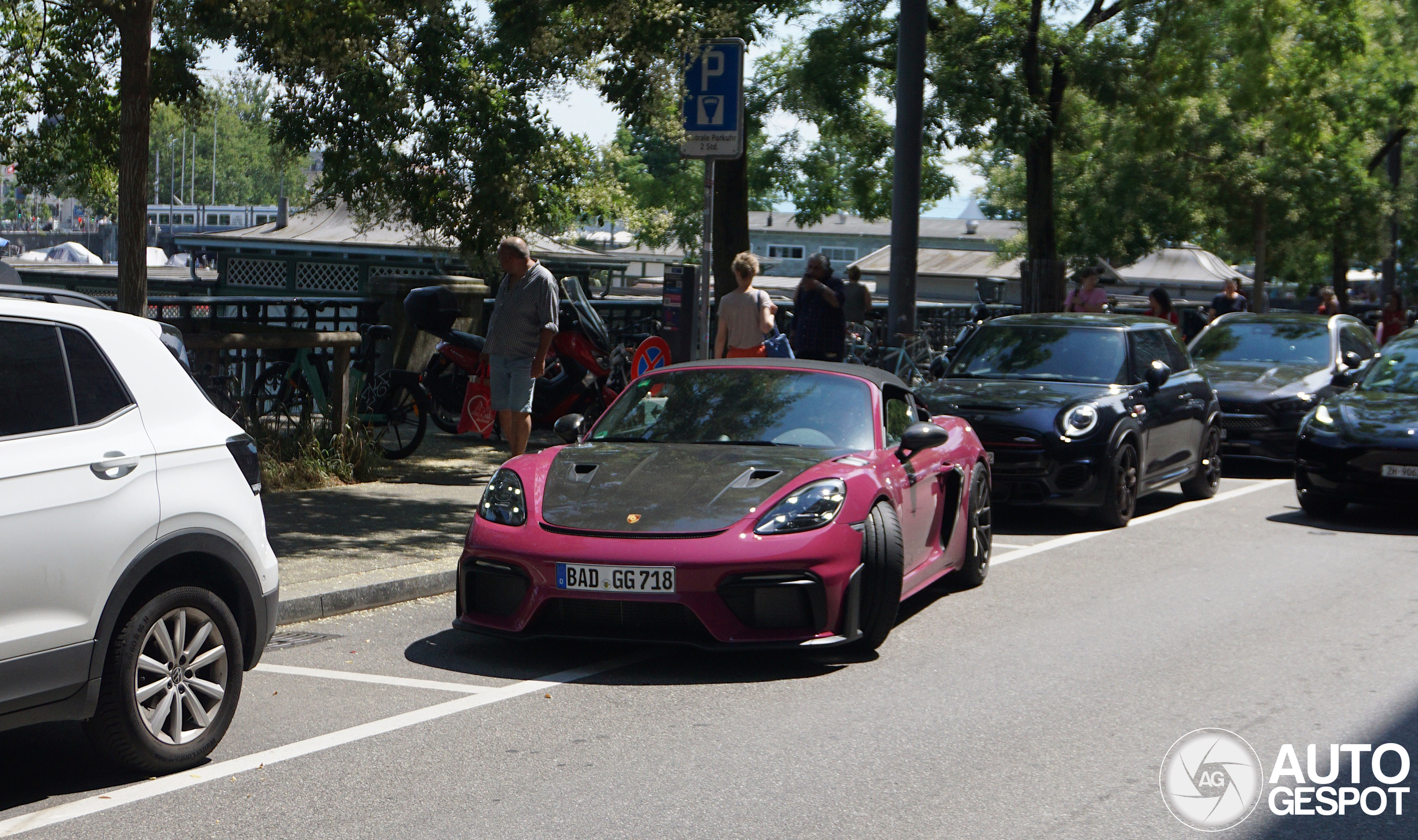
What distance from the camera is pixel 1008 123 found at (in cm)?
2050

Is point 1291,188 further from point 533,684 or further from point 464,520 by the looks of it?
point 533,684

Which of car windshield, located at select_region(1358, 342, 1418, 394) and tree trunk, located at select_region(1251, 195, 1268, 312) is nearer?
car windshield, located at select_region(1358, 342, 1418, 394)

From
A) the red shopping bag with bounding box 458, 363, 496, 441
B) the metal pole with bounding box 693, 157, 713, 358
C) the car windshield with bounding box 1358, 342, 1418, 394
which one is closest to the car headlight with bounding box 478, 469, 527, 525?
the metal pole with bounding box 693, 157, 713, 358

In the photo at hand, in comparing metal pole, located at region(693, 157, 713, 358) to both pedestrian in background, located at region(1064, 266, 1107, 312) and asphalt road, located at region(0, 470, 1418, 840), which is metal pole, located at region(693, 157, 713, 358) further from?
pedestrian in background, located at region(1064, 266, 1107, 312)

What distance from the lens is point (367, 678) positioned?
641 centimetres

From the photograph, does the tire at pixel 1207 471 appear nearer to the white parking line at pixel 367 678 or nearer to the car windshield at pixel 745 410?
the car windshield at pixel 745 410

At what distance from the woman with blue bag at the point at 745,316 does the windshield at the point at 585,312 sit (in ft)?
4.84

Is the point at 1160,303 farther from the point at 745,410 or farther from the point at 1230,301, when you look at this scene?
the point at 745,410

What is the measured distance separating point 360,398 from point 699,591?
7.19 m

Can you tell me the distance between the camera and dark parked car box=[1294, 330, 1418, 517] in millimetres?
11398

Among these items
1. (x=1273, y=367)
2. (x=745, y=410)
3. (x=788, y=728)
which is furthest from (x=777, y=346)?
(x=788, y=728)

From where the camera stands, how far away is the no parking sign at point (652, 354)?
13.9 meters

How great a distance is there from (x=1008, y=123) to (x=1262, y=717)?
15.6 m

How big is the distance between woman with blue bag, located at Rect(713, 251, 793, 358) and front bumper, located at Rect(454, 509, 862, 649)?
652 centimetres
